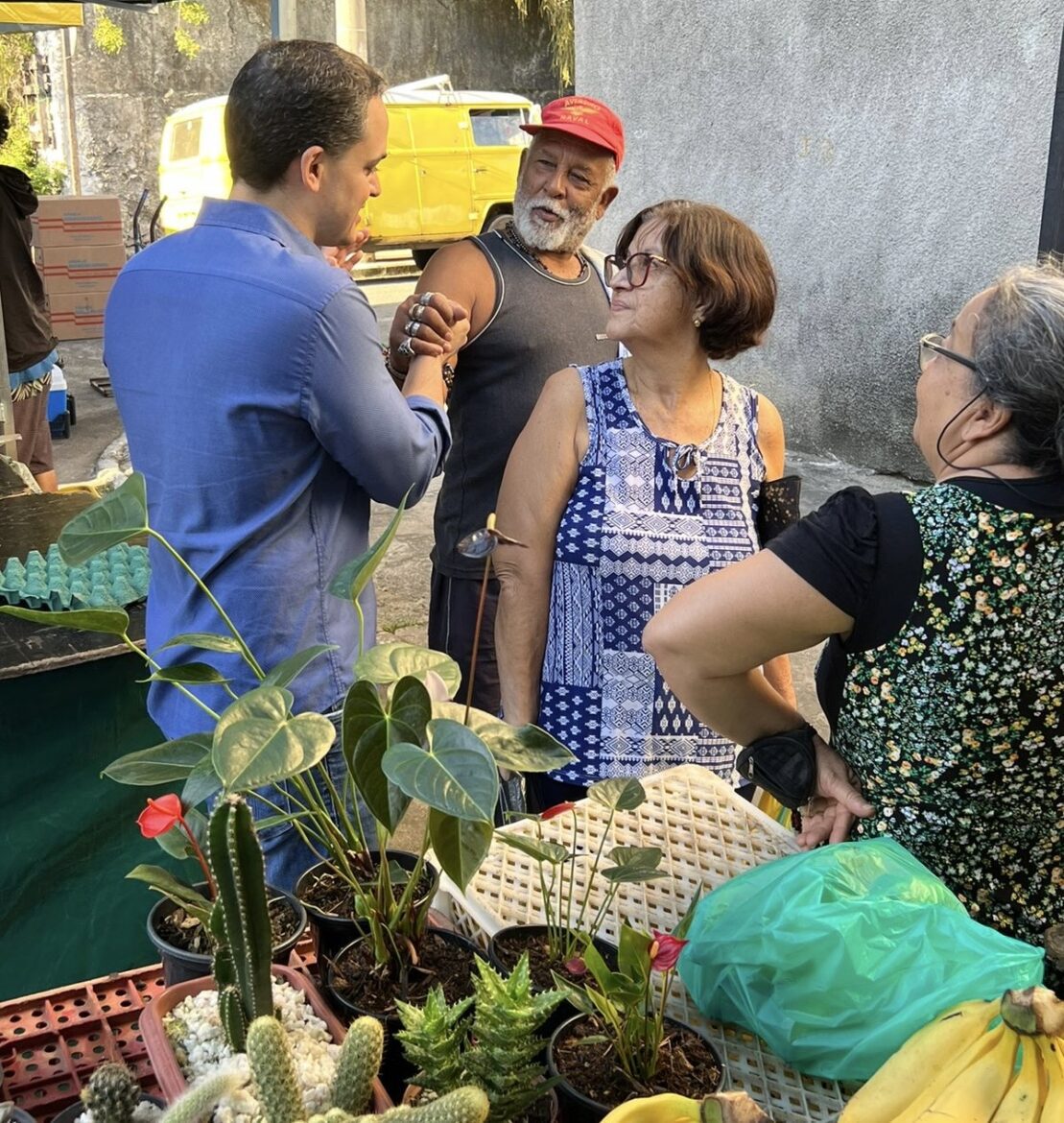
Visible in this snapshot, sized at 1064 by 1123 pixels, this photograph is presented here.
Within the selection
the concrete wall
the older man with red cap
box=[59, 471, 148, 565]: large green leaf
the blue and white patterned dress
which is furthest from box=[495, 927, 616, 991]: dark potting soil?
the concrete wall

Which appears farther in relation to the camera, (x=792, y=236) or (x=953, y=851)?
(x=792, y=236)

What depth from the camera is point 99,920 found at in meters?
2.50

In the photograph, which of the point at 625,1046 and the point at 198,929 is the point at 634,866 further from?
the point at 198,929

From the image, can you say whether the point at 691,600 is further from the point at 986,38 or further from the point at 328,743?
the point at 986,38

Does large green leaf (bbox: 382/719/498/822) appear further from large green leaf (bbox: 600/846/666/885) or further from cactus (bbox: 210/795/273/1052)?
large green leaf (bbox: 600/846/666/885)

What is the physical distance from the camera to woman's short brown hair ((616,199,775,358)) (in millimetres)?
2135

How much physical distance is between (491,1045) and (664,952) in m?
0.21

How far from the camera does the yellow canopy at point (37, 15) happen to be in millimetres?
5386

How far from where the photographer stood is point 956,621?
136 cm

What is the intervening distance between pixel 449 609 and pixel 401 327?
2.59 feet

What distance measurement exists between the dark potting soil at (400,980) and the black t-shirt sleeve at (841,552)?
1.89 feet

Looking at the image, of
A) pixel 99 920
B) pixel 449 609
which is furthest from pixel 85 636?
pixel 449 609

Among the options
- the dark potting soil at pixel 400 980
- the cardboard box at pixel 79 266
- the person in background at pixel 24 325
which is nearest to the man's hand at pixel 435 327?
the dark potting soil at pixel 400 980

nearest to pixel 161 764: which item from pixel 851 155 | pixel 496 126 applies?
pixel 851 155
